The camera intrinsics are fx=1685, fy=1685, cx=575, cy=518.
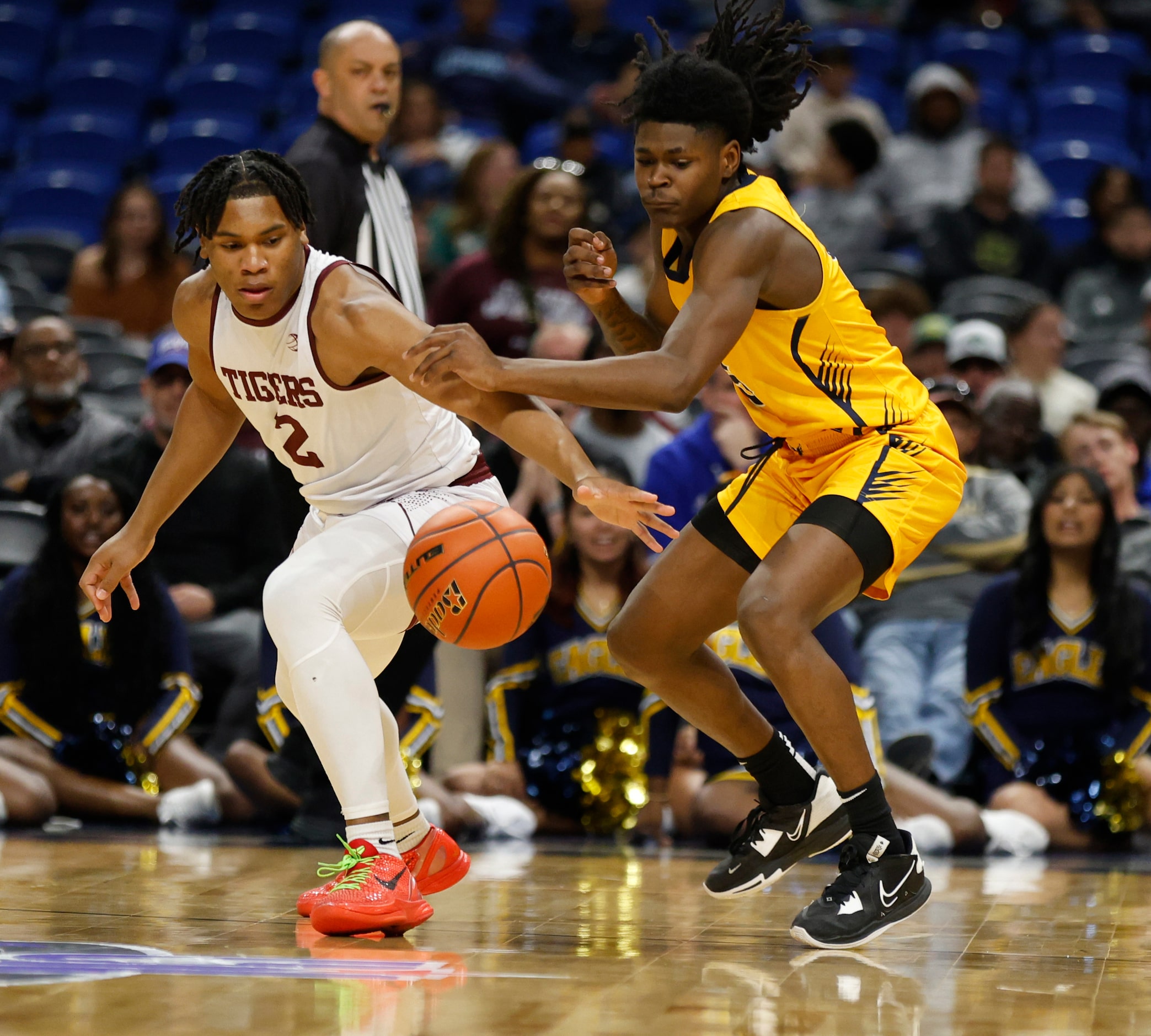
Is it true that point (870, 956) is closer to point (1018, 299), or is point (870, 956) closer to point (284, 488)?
point (284, 488)

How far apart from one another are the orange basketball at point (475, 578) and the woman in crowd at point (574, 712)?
2.27 meters

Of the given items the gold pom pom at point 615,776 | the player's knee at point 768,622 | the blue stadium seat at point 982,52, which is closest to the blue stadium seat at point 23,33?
the blue stadium seat at point 982,52

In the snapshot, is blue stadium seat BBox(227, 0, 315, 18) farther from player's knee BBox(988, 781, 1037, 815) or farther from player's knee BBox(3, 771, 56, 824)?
player's knee BBox(988, 781, 1037, 815)

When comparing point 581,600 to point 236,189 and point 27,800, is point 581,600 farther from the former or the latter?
point 236,189

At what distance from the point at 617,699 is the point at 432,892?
6.82ft

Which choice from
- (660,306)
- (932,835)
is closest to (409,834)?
(660,306)

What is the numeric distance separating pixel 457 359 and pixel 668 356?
44 cm

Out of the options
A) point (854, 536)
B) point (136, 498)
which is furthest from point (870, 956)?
point (136, 498)

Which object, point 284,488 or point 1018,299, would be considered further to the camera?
point 1018,299

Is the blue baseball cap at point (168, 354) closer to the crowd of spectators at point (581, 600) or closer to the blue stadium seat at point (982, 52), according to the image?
the crowd of spectators at point (581, 600)

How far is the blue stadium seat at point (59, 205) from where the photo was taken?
1130 centimetres

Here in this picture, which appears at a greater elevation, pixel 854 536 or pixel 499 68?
pixel 499 68

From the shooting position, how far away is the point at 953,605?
6.65 meters

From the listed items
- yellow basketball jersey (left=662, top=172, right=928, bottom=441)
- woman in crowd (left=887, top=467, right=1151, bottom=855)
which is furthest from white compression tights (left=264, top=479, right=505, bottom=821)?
woman in crowd (left=887, top=467, right=1151, bottom=855)
